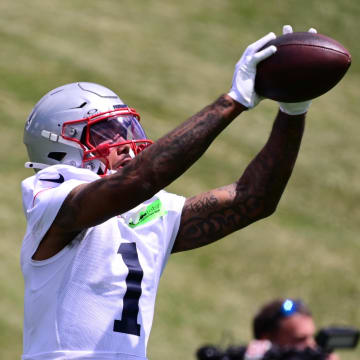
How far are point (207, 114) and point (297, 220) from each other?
27.3ft

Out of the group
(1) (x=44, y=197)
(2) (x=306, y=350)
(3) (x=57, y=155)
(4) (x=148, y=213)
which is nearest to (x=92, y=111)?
(3) (x=57, y=155)

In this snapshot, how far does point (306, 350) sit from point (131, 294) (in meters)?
0.75

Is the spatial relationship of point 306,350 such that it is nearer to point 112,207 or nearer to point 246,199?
point 246,199

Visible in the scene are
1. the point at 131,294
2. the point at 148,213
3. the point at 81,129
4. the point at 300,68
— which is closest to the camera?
the point at 300,68

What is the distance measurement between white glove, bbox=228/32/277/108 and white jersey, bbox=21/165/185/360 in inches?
30.9

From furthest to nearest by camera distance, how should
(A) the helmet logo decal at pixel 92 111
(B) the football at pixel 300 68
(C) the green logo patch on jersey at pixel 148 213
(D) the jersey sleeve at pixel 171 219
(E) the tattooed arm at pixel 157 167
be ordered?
1. (A) the helmet logo decal at pixel 92 111
2. (D) the jersey sleeve at pixel 171 219
3. (C) the green logo patch on jersey at pixel 148 213
4. (B) the football at pixel 300 68
5. (E) the tattooed arm at pixel 157 167


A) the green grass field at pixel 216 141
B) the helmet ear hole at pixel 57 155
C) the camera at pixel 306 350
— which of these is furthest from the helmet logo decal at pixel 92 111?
the green grass field at pixel 216 141

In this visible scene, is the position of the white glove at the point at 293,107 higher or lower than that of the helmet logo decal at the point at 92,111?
higher

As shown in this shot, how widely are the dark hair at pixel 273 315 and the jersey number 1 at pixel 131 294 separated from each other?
35.2 inches

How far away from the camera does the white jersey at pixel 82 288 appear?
12.4ft

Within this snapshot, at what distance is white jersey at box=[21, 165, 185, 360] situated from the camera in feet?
12.4

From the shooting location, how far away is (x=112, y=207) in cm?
357

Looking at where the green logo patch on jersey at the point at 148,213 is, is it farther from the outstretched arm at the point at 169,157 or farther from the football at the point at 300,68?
the football at the point at 300,68

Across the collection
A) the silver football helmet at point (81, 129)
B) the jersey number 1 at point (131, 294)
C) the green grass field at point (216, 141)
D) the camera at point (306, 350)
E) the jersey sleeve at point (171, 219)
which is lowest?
the green grass field at point (216, 141)
